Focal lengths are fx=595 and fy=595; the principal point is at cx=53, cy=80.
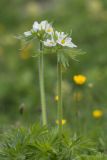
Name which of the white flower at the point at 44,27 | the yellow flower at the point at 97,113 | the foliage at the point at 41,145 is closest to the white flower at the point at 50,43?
the white flower at the point at 44,27

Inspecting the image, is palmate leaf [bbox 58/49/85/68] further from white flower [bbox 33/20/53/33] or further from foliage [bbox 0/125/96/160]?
foliage [bbox 0/125/96/160]

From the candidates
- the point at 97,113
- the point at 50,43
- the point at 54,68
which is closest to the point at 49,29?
the point at 50,43

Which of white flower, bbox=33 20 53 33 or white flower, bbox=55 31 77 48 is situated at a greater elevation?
white flower, bbox=33 20 53 33

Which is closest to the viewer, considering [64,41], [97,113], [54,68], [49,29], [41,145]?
[41,145]

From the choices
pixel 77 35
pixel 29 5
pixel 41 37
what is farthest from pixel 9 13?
pixel 41 37

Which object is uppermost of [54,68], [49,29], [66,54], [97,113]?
[49,29]

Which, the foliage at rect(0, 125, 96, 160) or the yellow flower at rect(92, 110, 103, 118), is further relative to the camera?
the yellow flower at rect(92, 110, 103, 118)

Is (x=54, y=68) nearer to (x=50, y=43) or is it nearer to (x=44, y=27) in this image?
(x=44, y=27)

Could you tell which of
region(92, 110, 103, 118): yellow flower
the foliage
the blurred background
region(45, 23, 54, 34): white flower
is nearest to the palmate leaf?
region(45, 23, 54, 34): white flower

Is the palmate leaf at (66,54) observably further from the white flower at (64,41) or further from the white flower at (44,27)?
the white flower at (44,27)
